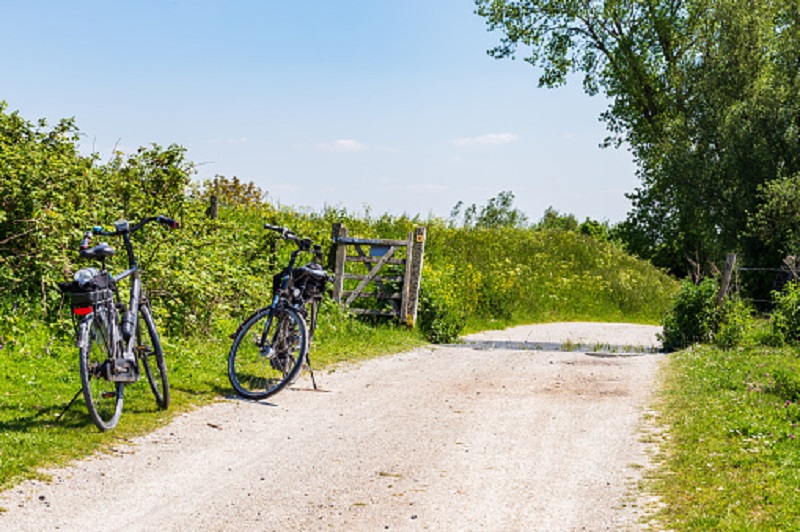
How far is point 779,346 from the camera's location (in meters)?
16.2

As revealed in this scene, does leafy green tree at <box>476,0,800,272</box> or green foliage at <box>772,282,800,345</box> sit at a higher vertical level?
leafy green tree at <box>476,0,800,272</box>

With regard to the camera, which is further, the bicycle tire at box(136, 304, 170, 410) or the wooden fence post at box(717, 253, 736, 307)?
the wooden fence post at box(717, 253, 736, 307)

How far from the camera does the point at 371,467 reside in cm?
695

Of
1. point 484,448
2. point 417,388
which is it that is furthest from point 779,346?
point 484,448

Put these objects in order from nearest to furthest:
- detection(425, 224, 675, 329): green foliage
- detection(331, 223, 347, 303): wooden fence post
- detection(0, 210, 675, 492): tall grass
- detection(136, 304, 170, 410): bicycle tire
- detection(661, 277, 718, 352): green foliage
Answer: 1. detection(0, 210, 675, 492): tall grass
2. detection(136, 304, 170, 410): bicycle tire
3. detection(661, 277, 718, 352): green foliage
4. detection(331, 223, 347, 303): wooden fence post
5. detection(425, 224, 675, 329): green foliage

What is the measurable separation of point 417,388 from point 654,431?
3407 mm

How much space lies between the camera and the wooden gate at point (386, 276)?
18.3m

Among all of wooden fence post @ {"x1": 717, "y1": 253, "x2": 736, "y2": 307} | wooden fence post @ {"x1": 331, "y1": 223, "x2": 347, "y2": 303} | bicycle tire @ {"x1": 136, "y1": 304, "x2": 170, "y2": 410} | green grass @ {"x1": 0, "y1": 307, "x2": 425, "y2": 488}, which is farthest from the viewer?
wooden fence post @ {"x1": 331, "y1": 223, "x2": 347, "y2": 303}

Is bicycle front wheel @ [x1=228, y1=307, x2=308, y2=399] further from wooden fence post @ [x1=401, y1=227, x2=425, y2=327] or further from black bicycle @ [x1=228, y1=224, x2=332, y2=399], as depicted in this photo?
wooden fence post @ [x1=401, y1=227, x2=425, y2=327]

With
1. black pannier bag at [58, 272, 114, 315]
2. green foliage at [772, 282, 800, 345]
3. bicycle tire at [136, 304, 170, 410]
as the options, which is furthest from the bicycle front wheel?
green foliage at [772, 282, 800, 345]

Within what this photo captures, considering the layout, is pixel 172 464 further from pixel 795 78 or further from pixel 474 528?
pixel 795 78

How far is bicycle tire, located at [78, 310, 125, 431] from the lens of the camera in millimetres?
7000

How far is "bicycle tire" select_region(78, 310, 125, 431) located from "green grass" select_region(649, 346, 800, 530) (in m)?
4.44

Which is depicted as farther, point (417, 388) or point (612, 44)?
point (612, 44)
